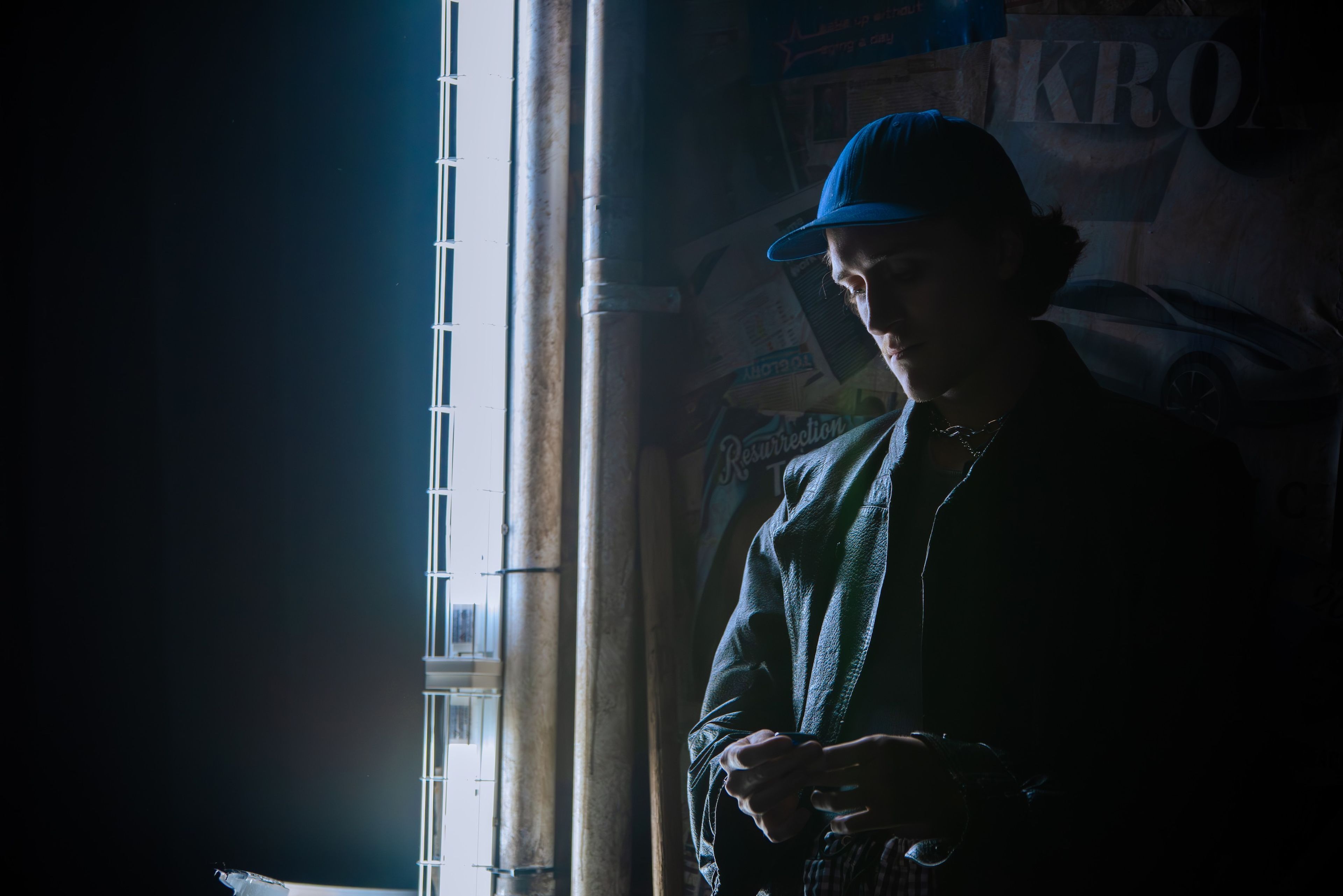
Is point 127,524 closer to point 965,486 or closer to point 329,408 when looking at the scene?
point 329,408

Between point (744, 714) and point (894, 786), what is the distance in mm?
400

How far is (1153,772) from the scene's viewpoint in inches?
48.8

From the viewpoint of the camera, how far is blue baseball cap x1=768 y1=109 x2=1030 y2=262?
1.45 meters

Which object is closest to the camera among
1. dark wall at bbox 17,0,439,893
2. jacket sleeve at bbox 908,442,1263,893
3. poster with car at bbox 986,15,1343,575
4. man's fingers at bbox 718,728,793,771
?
jacket sleeve at bbox 908,442,1263,893

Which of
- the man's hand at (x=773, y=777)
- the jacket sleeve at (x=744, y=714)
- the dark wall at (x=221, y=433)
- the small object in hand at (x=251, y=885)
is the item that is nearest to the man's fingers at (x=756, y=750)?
the man's hand at (x=773, y=777)

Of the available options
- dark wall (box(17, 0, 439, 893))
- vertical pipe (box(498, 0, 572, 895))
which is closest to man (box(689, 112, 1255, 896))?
vertical pipe (box(498, 0, 572, 895))

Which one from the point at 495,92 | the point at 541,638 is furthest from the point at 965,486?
the point at 495,92

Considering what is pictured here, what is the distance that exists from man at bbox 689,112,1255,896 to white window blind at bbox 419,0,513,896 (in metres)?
0.92

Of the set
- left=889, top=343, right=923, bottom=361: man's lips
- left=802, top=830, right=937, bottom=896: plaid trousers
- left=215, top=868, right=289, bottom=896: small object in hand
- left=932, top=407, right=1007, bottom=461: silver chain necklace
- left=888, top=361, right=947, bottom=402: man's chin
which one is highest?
left=889, top=343, right=923, bottom=361: man's lips

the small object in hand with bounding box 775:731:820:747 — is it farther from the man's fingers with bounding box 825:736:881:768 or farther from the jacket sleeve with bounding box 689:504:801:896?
the jacket sleeve with bounding box 689:504:801:896

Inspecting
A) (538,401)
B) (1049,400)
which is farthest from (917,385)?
(538,401)

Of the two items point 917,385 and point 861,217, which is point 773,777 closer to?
point 917,385

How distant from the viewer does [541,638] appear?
2334mm

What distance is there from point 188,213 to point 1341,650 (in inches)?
110
